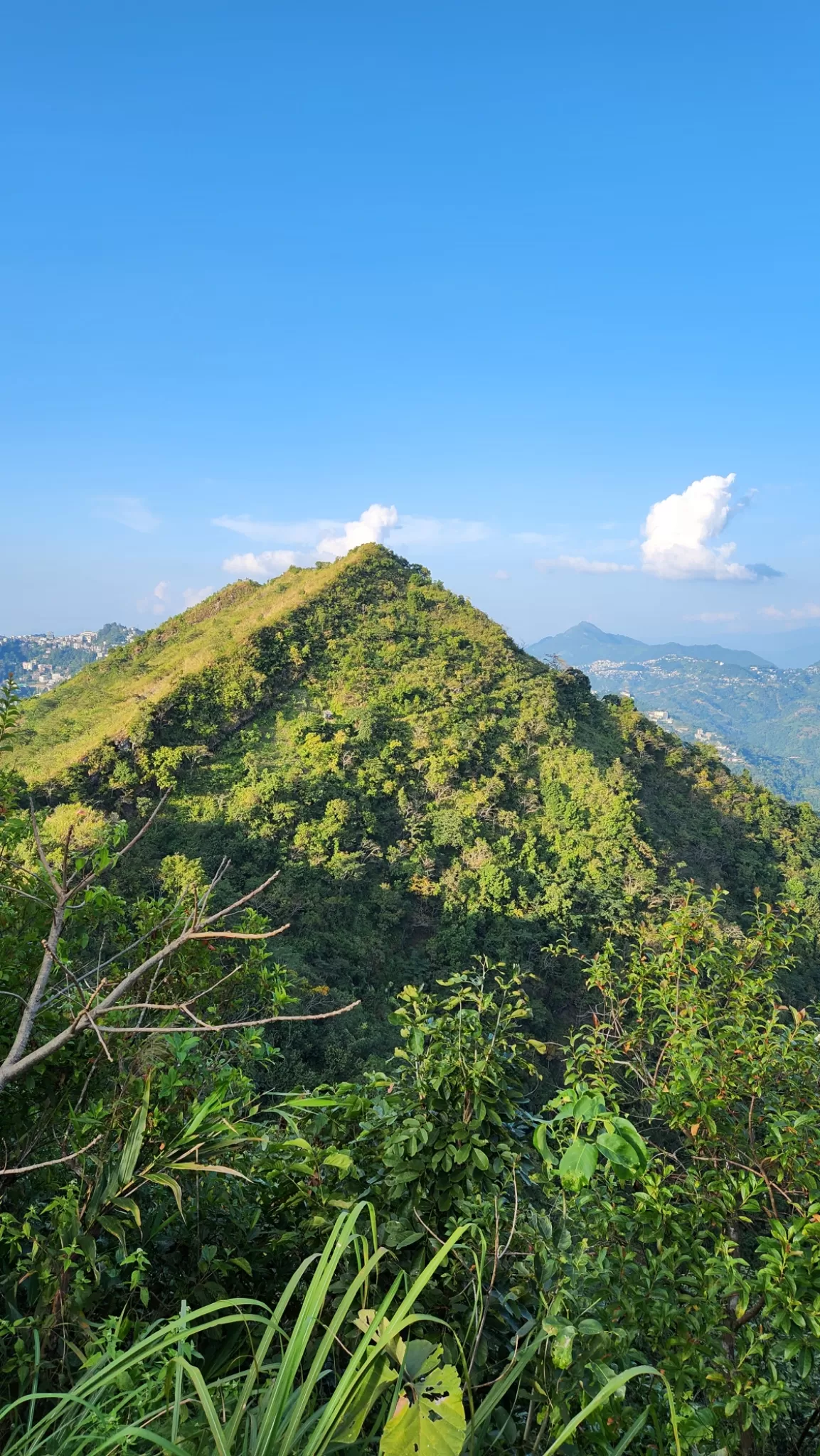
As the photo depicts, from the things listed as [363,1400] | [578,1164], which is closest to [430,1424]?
[363,1400]

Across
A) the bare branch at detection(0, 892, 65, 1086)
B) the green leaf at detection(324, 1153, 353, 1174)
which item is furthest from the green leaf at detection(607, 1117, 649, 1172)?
the bare branch at detection(0, 892, 65, 1086)

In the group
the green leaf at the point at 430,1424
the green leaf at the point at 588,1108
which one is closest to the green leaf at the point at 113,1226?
the green leaf at the point at 430,1424

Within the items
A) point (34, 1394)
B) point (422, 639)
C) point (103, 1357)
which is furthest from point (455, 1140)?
point (422, 639)

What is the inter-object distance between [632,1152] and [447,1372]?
0.72 meters

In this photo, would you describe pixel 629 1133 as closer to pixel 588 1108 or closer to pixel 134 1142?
pixel 588 1108

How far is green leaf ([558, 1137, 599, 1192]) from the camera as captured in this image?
58.1 inches

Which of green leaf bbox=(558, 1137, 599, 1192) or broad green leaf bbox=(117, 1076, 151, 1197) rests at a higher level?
green leaf bbox=(558, 1137, 599, 1192)

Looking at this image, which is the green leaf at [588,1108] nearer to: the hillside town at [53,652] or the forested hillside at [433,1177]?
the forested hillside at [433,1177]

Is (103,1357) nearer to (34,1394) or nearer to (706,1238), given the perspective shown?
(34,1394)

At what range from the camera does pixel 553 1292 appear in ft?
4.45

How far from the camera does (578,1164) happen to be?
149 centimetres

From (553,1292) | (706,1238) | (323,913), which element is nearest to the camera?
(553,1292)

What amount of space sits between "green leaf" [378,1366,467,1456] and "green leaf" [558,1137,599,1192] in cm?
54

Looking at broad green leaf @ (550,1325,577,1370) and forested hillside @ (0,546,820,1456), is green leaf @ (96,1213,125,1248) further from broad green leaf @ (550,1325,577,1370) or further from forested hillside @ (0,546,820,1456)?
broad green leaf @ (550,1325,577,1370)
